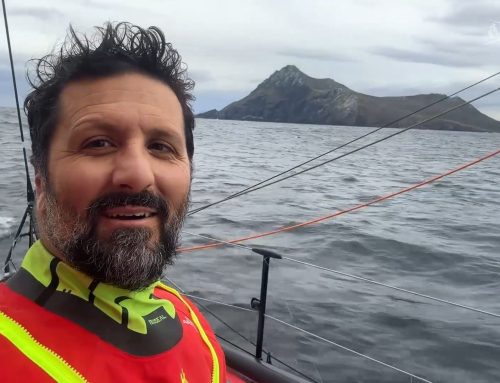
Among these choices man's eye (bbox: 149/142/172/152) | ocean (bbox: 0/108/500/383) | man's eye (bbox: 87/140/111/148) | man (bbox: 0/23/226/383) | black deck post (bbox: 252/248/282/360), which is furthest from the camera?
ocean (bbox: 0/108/500/383)

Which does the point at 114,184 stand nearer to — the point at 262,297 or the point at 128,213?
the point at 128,213

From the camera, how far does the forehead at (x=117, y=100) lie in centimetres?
145

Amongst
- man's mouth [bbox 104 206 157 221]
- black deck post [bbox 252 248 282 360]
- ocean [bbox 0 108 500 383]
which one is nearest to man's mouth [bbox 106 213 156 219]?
man's mouth [bbox 104 206 157 221]

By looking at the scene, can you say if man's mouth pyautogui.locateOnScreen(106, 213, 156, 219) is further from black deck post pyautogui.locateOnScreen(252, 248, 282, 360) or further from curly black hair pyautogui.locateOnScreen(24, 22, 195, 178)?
black deck post pyautogui.locateOnScreen(252, 248, 282, 360)

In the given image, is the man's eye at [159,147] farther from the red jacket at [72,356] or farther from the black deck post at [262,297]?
the black deck post at [262,297]

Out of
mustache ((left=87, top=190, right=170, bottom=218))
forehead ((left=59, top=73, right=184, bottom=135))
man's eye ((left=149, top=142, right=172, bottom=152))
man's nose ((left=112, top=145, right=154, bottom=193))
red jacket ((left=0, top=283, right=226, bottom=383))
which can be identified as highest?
forehead ((left=59, top=73, right=184, bottom=135))

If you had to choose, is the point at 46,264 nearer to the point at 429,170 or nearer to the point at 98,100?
the point at 98,100

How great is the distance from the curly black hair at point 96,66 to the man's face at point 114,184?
0.04m

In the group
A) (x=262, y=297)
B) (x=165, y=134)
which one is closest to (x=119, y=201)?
(x=165, y=134)

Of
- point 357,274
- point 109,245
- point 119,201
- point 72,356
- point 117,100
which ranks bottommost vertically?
point 357,274

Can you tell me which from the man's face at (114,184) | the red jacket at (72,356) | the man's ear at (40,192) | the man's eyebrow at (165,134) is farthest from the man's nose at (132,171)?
the red jacket at (72,356)

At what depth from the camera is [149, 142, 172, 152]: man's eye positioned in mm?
1531

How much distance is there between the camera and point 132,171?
4.47 ft

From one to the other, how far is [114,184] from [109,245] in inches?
6.8
